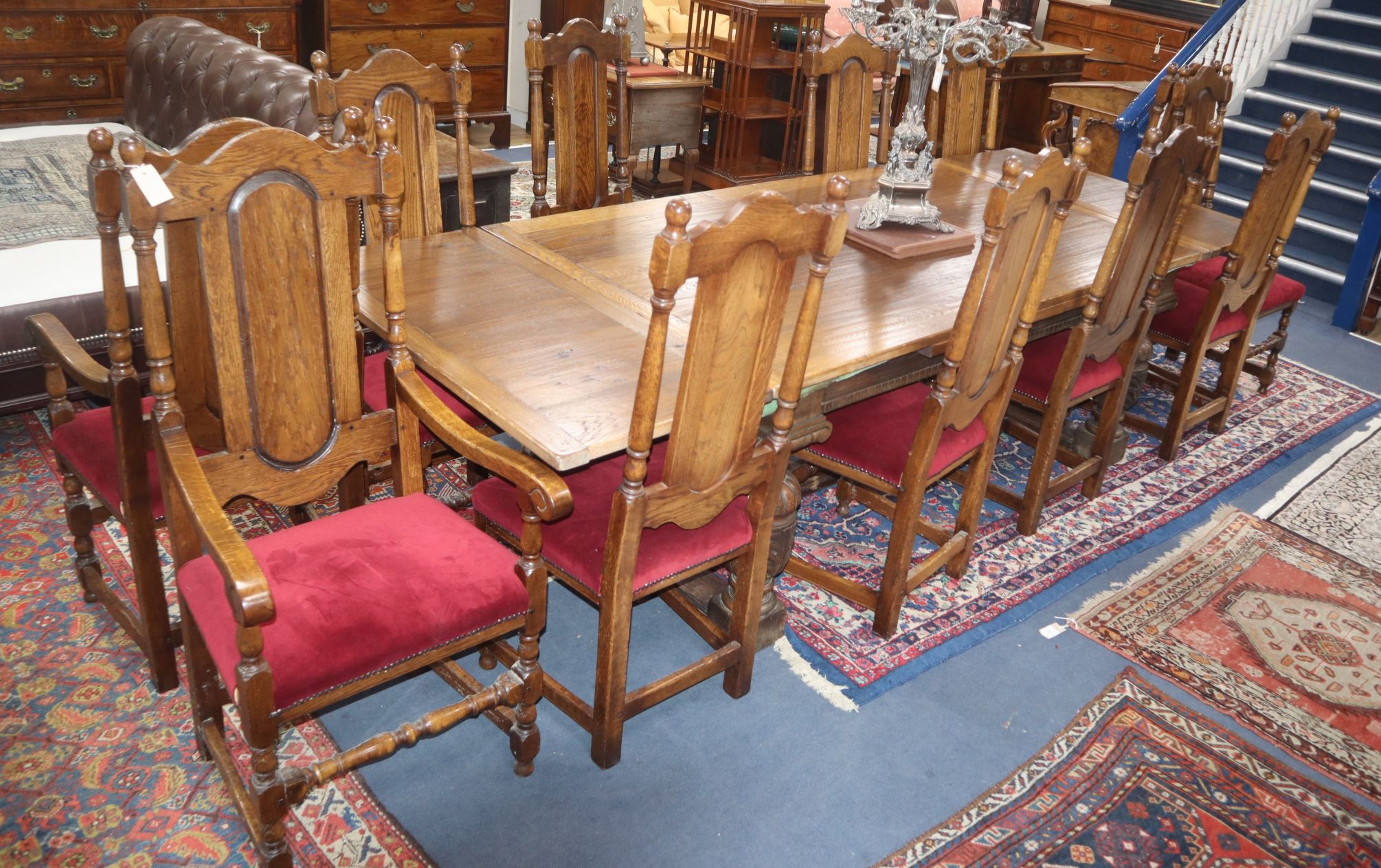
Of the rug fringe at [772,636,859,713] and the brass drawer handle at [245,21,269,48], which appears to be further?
the brass drawer handle at [245,21,269,48]

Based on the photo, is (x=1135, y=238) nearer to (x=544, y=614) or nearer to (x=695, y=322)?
(x=695, y=322)

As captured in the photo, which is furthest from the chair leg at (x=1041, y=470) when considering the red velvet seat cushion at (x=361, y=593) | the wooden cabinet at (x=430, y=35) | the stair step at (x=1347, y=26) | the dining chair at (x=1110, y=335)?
the stair step at (x=1347, y=26)

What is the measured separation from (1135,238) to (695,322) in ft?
5.19

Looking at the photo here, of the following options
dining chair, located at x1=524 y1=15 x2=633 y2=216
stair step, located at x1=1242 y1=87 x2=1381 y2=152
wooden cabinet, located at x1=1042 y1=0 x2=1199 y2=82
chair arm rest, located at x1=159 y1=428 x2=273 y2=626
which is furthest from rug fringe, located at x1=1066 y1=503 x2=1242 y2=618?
wooden cabinet, located at x1=1042 y1=0 x2=1199 y2=82

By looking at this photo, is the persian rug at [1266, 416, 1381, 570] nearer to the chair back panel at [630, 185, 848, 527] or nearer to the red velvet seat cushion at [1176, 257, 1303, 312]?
the red velvet seat cushion at [1176, 257, 1303, 312]

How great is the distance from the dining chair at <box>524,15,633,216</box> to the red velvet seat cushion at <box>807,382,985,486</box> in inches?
44.1

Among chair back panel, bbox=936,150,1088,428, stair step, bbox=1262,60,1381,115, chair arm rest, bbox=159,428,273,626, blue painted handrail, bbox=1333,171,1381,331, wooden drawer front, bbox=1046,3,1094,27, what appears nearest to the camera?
chair arm rest, bbox=159,428,273,626

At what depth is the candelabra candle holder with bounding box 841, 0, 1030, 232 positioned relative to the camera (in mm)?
2775

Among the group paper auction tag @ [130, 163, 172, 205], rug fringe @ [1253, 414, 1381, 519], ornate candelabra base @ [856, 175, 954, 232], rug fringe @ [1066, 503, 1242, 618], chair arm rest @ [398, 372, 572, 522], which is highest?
paper auction tag @ [130, 163, 172, 205]

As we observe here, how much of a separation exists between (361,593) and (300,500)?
0.32 m

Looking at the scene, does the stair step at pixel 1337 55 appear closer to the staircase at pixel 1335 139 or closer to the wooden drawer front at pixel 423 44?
the staircase at pixel 1335 139

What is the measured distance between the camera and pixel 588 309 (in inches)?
93.3

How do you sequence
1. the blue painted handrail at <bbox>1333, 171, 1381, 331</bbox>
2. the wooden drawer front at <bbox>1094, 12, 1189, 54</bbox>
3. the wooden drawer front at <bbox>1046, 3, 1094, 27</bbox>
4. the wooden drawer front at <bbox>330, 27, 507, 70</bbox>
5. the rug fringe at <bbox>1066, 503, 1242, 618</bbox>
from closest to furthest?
the rug fringe at <bbox>1066, 503, 1242, 618</bbox> → the blue painted handrail at <bbox>1333, 171, 1381, 331</bbox> → the wooden drawer front at <bbox>330, 27, 507, 70</bbox> → the wooden drawer front at <bbox>1094, 12, 1189, 54</bbox> → the wooden drawer front at <bbox>1046, 3, 1094, 27</bbox>

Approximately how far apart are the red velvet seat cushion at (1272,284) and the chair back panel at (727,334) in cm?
246
